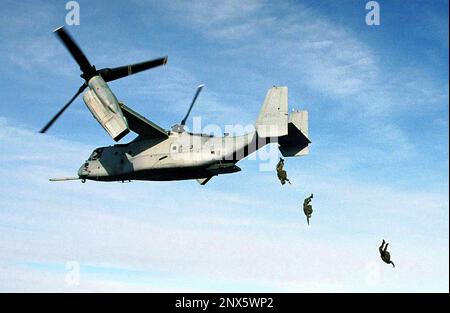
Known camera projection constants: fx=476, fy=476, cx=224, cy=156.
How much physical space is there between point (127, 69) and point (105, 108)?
187 inches

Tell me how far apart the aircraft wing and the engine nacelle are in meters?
1.30

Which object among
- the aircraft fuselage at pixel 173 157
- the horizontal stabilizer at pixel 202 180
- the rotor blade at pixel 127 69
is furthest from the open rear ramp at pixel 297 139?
the rotor blade at pixel 127 69

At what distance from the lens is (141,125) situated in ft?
106

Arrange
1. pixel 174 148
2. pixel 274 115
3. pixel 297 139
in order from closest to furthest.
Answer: pixel 274 115, pixel 297 139, pixel 174 148

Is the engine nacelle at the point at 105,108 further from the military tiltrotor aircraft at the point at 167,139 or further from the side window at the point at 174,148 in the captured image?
the side window at the point at 174,148

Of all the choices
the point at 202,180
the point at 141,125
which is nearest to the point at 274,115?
the point at 202,180

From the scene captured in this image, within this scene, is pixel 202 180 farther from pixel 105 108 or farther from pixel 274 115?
pixel 105 108

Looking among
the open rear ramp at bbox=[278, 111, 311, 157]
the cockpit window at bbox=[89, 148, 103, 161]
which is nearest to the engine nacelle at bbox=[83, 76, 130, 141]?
the cockpit window at bbox=[89, 148, 103, 161]

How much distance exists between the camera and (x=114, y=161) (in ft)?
111

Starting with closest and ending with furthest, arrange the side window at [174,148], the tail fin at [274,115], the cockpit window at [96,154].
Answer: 1. the tail fin at [274,115]
2. the side window at [174,148]
3. the cockpit window at [96,154]

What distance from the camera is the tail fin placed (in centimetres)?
2955

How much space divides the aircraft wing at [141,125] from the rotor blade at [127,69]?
2.79 meters

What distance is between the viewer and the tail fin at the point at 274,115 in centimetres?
2955
